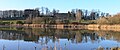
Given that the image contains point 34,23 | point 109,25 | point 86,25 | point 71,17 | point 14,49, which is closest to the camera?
point 14,49

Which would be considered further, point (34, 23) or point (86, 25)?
point (34, 23)

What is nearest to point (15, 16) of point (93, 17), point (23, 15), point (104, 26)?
point (23, 15)

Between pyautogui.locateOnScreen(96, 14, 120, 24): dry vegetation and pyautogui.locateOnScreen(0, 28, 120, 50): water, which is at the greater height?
pyautogui.locateOnScreen(96, 14, 120, 24): dry vegetation

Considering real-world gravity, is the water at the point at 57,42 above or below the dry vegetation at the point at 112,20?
below

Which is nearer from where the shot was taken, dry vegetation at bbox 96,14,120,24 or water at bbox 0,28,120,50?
water at bbox 0,28,120,50

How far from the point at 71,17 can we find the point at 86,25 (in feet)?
111

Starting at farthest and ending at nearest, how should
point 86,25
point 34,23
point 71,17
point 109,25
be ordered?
point 71,17 < point 34,23 < point 86,25 < point 109,25

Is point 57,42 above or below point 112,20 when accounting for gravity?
below

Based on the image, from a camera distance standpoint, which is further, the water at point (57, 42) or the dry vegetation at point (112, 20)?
the dry vegetation at point (112, 20)

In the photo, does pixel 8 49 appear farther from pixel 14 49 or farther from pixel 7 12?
pixel 7 12

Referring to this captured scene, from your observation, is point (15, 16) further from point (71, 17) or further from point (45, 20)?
point (45, 20)

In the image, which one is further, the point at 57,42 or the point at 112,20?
the point at 112,20

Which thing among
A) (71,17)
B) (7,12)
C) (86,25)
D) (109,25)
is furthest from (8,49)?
(7,12)

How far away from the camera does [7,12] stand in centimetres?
10325
